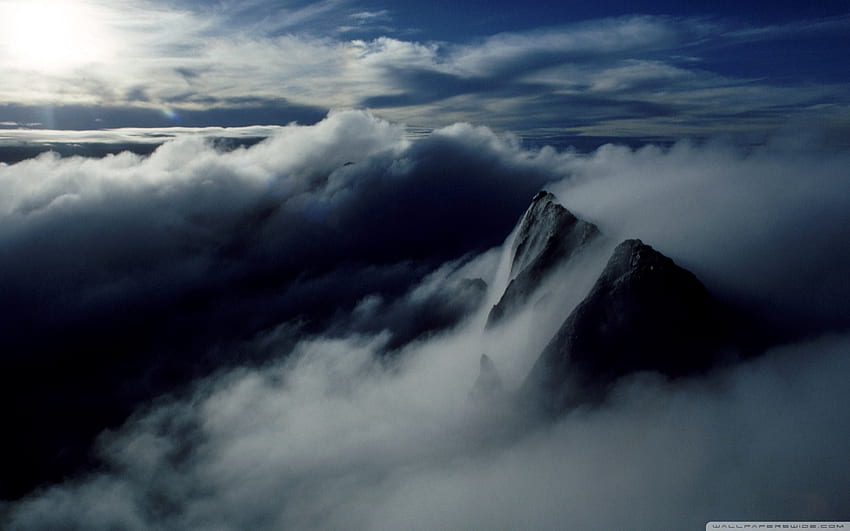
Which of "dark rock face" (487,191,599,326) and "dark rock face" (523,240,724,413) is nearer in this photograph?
"dark rock face" (523,240,724,413)

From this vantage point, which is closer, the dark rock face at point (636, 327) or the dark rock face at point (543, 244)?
the dark rock face at point (636, 327)

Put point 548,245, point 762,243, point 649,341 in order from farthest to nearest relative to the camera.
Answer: point 548,245 < point 762,243 < point 649,341

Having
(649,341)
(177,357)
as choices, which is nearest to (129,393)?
(177,357)

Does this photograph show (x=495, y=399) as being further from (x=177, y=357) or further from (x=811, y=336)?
(x=177, y=357)

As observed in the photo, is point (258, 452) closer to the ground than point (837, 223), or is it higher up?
closer to the ground

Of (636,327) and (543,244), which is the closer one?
(636,327)
